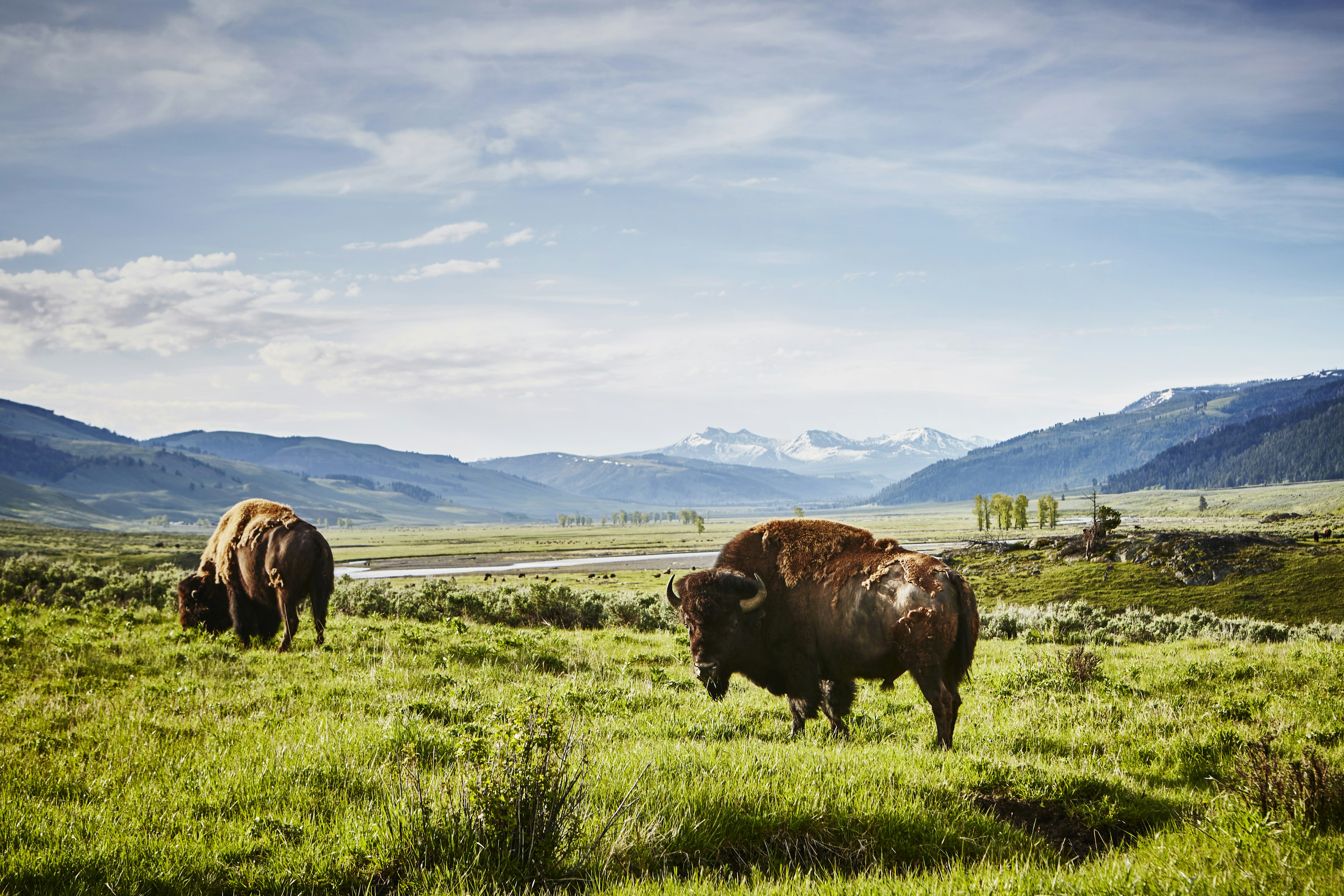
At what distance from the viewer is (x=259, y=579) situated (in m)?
14.4

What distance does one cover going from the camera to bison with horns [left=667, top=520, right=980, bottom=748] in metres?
7.93

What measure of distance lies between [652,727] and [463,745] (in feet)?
12.2

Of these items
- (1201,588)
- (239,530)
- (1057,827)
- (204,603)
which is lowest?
(1201,588)

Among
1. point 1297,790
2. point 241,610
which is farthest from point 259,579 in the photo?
point 1297,790

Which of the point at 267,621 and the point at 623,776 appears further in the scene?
the point at 267,621

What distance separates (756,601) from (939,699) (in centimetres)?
238

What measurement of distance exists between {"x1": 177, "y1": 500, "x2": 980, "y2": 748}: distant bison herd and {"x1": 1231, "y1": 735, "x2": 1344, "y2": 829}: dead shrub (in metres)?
2.79

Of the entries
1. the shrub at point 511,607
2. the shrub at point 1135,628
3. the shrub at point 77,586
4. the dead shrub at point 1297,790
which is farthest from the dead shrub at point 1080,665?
the shrub at point 77,586

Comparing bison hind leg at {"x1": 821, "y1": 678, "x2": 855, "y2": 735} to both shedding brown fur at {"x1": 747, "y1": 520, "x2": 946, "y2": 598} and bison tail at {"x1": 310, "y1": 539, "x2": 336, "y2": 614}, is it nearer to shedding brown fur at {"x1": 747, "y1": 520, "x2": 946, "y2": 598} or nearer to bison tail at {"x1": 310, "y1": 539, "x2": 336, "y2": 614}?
shedding brown fur at {"x1": 747, "y1": 520, "x2": 946, "y2": 598}

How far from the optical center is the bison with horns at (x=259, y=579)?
46.4ft

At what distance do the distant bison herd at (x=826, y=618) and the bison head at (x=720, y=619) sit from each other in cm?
1

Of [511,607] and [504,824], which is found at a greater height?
[504,824]

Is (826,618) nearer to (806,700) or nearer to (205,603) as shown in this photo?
(806,700)

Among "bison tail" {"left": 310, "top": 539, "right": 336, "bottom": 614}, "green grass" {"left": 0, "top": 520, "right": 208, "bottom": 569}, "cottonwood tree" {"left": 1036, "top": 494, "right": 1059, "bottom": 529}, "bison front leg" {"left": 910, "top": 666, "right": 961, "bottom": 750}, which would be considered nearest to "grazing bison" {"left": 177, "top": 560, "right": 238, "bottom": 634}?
"bison tail" {"left": 310, "top": 539, "right": 336, "bottom": 614}
